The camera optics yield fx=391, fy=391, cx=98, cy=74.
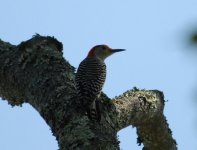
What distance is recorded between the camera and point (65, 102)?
3.94 metres

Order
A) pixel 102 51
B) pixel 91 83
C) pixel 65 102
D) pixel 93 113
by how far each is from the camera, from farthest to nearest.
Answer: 1. pixel 102 51
2. pixel 91 83
3. pixel 65 102
4. pixel 93 113

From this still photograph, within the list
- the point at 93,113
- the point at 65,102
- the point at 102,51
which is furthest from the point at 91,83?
the point at 102,51

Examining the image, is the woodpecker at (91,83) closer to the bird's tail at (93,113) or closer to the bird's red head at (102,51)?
the bird's tail at (93,113)

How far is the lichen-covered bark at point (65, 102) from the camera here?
3.41 meters

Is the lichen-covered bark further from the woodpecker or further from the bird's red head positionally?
the bird's red head

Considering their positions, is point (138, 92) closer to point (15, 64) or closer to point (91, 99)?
point (91, 99)

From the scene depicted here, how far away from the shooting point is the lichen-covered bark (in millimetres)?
3406

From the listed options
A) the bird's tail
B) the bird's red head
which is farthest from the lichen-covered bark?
the bird's red head

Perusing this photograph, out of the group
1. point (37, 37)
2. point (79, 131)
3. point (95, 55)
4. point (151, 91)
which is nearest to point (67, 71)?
point (37, 37)

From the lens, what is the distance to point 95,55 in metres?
7.15

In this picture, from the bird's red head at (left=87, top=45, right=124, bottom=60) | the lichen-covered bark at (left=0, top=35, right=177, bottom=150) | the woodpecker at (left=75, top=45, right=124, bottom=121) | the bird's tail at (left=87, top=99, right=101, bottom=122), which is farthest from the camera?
the bird's red head at (left=87, top=45, right=124, bottom=60)

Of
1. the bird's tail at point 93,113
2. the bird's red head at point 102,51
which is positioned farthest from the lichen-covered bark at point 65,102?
the bird's red head at point 102,51

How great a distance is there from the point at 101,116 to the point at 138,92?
1992 millimetres

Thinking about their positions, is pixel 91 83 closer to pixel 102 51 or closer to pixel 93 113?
pixel 93 113
